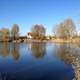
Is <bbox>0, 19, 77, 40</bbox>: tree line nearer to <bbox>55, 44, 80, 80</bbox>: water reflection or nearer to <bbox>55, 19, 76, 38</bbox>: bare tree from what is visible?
<bbox>55, 19, 76, 38</bbox>: bare tree

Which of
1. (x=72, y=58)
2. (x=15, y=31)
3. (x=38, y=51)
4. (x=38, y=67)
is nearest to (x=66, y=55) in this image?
(x=72, y=58)

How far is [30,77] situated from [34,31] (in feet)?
233

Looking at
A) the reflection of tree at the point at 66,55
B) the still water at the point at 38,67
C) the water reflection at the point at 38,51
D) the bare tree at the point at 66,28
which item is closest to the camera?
the still water at the point at 38,67

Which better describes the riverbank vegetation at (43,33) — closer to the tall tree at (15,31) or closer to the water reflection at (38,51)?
the tall tree at (15,31)

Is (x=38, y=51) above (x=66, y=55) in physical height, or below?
below

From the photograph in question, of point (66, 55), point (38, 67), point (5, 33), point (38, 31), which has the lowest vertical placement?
point (38, 67)

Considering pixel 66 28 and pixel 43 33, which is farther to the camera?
pixel 43 33

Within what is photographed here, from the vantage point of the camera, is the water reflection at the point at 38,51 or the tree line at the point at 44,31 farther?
the tree line at the point at 44,31

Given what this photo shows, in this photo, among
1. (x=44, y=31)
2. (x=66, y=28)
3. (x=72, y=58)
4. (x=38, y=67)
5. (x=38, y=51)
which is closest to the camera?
(x=38, y=67)

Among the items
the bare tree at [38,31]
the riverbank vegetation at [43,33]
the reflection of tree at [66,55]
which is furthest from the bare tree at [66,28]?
the reflection of tree at [66,55]

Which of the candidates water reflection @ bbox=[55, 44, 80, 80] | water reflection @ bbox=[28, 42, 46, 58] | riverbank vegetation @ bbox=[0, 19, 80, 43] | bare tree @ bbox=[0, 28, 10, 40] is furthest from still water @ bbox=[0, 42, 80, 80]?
bare tree @ bbox=[0, 28, 10, 40]

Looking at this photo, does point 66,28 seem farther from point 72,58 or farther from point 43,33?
point 72,58

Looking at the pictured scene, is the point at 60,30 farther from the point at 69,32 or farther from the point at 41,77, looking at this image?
the point at 41,77

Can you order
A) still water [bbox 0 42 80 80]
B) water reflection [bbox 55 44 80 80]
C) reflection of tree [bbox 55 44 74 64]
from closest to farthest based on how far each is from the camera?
water reflection [bbox 55 44 80 80]
still water [bbox 0 42 80 80]
reflection of tree [bbox 55 44 74 64]
